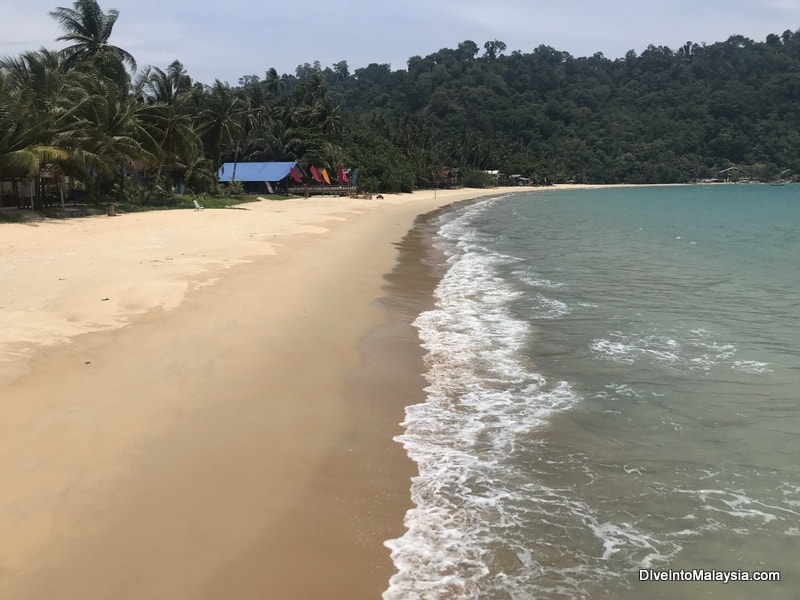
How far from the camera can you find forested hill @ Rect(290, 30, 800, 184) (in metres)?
145

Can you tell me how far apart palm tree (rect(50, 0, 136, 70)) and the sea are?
3284 centimetres

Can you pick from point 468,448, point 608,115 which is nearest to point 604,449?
point 468,448

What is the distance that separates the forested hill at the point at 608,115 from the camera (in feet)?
477

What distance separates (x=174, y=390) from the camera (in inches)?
270

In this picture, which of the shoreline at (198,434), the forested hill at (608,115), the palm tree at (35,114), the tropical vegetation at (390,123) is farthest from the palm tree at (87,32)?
the forested hill at (608,115)

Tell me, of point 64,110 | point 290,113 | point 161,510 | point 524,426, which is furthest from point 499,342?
point 290,113

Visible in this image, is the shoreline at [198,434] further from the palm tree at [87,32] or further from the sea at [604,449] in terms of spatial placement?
the palm tree at [87,32]

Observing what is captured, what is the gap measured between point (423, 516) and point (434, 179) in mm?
87138

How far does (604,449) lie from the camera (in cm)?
602

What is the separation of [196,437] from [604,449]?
377 centimetres

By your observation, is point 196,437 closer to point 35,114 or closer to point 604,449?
point 604,449

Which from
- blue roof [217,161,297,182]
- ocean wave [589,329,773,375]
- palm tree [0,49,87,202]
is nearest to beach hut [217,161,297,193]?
blue roof [217,161,297,182]

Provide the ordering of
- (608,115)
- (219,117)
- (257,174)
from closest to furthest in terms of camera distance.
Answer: (219,117)
(257,174)
(608,115)

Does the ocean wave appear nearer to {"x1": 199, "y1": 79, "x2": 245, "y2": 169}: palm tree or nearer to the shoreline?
the shoreline
